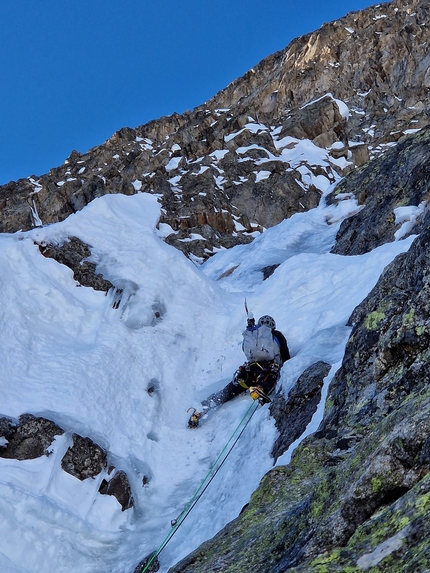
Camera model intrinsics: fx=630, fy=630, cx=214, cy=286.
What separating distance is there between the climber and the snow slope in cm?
36

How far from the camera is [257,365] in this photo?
463 inches

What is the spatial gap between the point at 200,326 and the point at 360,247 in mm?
6228

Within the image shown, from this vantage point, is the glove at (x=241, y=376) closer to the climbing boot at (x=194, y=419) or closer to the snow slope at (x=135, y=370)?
the snow slope at (x=135, y=370)

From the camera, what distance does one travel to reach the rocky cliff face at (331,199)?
4.04 metres

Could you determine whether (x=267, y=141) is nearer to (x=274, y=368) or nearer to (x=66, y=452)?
(x=274, y=368)

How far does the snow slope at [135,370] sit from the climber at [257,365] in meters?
0.36

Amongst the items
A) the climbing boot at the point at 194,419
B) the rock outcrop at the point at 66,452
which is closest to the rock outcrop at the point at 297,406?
the climbing boot at the point at 194,419

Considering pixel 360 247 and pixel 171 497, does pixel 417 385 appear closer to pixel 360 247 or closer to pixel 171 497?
pixel 171 497

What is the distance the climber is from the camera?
1147 cm

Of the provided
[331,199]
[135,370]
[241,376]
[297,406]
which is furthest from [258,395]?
[331,199]

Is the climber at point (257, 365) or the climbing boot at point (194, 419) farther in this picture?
the climbing boot at point (194, 419)

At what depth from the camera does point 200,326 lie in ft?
51.2

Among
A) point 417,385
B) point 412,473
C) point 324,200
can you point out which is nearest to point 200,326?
point 417,385

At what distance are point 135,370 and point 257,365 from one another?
3078mm
